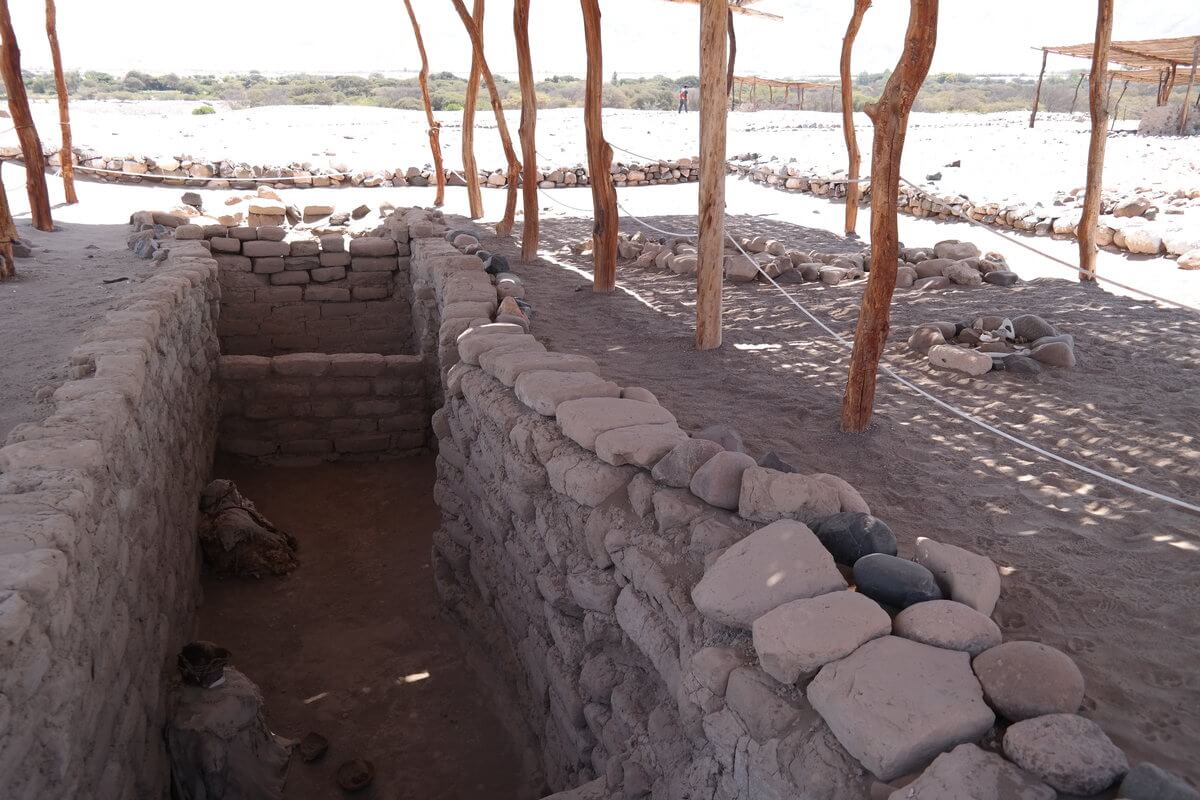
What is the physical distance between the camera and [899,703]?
168cm

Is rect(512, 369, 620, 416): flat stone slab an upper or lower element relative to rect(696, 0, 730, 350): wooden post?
lower

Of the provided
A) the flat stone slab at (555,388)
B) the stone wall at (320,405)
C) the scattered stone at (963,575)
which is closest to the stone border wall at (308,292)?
the stone wall at (320,405)

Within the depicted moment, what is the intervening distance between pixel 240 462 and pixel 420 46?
7385 mm

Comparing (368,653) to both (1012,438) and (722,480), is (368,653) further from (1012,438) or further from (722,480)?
(1012,438)

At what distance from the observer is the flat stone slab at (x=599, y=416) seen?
304 cm

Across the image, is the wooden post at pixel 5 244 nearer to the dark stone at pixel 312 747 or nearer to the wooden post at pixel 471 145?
the wooden post at pixel 471 145

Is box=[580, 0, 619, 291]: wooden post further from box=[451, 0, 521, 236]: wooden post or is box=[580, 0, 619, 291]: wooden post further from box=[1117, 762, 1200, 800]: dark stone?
box=[1117, 762, 1200, 800]: dark stone

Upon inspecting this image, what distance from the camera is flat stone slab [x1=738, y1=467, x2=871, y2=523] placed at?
Answer: 97.0 inches

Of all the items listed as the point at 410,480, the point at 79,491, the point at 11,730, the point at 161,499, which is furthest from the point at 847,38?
the point at 11,730

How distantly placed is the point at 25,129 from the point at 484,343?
8.53m

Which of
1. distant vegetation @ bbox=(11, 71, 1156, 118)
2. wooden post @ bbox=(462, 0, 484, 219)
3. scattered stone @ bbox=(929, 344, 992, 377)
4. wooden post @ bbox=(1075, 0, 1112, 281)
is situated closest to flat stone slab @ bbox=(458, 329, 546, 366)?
scattered stone @ bbox=(929, 344, 992, 377)

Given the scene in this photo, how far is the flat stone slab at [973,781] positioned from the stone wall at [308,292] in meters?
7.19

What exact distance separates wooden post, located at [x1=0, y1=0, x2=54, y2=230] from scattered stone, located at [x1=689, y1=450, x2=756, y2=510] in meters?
9.84

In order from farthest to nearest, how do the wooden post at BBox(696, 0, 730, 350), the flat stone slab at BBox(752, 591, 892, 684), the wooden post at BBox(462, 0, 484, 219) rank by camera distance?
the wooden post at BBox(462, 0, 484, 219) < the wooden post at BBox(696, 0, 730, 350) < the flat stone slab at BBox(752, 591, 892, 684)
